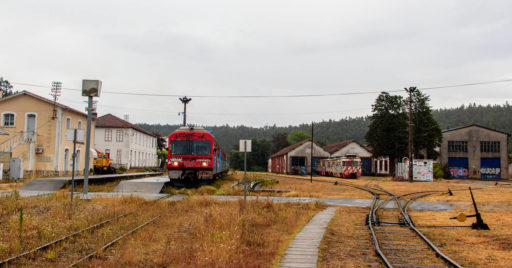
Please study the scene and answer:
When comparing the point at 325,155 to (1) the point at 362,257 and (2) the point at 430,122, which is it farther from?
(1) the point at 362,257

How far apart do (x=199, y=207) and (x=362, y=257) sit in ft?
26.0

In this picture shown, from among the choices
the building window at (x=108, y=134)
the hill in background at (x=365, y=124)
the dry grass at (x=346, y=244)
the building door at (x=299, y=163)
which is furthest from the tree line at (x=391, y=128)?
the dry grass at (x=346, y=244)

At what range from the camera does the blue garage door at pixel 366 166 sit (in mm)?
67162

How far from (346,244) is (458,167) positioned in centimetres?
5626

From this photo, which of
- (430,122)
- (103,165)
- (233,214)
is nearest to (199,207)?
(233,214)

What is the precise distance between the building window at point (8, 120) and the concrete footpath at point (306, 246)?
3040cm

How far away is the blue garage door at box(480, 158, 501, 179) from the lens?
5884 centimetres

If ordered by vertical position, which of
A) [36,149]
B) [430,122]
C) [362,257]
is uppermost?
[430,122]

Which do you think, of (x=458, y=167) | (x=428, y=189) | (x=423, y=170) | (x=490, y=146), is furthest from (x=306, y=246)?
(x=490, y=146)

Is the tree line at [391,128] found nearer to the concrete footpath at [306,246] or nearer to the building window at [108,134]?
the building window at [108,134]

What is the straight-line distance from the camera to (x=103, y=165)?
43.1 metres

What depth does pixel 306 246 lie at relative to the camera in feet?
30.9

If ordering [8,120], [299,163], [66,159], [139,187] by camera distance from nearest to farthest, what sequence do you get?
[139,187], [8,120], [66,159], [299,163]

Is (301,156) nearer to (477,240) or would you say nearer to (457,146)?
(457,146)
